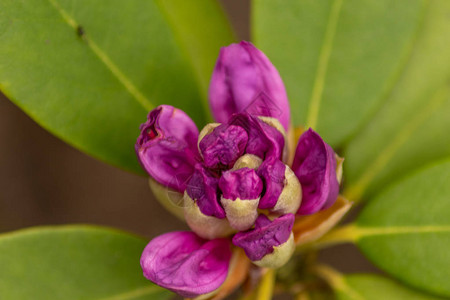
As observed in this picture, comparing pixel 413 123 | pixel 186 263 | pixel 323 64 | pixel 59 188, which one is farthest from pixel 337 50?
pixel 59 188

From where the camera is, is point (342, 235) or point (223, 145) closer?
point (223, 145)

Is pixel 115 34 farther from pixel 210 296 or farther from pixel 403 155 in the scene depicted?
pixel 403 155

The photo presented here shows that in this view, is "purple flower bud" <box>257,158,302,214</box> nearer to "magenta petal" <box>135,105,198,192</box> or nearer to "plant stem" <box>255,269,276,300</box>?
"magenta petal" <box>135,105,198,192</box>

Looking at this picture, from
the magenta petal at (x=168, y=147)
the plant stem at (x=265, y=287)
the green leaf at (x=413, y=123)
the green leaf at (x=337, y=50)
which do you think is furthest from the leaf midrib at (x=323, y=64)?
the magenta petal at (x=168, y=147)

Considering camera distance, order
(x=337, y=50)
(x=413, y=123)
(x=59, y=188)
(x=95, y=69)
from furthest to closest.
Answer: (x=59, y=188) < (x=413, y=123) < (x=337, y=50) < (x=95, y=69)

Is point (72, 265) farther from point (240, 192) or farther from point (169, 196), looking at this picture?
point (240, 192)

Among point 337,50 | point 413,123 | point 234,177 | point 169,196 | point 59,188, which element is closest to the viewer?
point 234,177

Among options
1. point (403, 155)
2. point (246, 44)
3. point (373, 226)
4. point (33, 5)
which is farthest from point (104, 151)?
point (403, 155)

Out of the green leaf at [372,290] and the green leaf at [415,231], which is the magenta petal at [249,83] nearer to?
the green leaf at [415,231]
